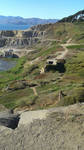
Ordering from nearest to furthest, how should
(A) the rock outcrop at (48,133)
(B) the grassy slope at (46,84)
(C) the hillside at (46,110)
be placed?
(A) the rock outcrop at (48,133) < (C) the hillside at (46,110) < (B) the grassy slope at (46,84)

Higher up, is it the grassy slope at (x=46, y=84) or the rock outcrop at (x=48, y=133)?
the rock outcrop at (x=48, y=133)

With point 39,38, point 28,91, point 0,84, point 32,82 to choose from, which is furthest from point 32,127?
point 39,38

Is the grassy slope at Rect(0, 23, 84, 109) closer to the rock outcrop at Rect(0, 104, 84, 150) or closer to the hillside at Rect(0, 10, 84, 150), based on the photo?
the hillside at Rect(0, 10, 84, 150)

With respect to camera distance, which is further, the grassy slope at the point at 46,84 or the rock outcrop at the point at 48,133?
the grassy slope at the point at 46,84

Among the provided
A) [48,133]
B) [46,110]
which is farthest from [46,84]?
[48,133]

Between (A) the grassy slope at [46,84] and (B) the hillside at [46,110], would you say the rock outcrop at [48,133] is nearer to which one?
(B) the hillside at [46,110]

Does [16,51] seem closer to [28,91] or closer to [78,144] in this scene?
[28,91]

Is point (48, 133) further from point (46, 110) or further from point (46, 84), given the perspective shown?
point (46, 84)

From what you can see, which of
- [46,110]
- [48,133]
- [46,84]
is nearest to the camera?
[48,133]

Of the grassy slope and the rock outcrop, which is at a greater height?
the rock outcrop

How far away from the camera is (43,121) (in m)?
25.9

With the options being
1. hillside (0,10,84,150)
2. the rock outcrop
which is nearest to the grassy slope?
hillside (0,10,84,150)

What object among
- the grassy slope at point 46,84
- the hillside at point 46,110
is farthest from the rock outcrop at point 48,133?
the grassy slope at point 46,84

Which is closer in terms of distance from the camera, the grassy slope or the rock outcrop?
the rock outcrop
